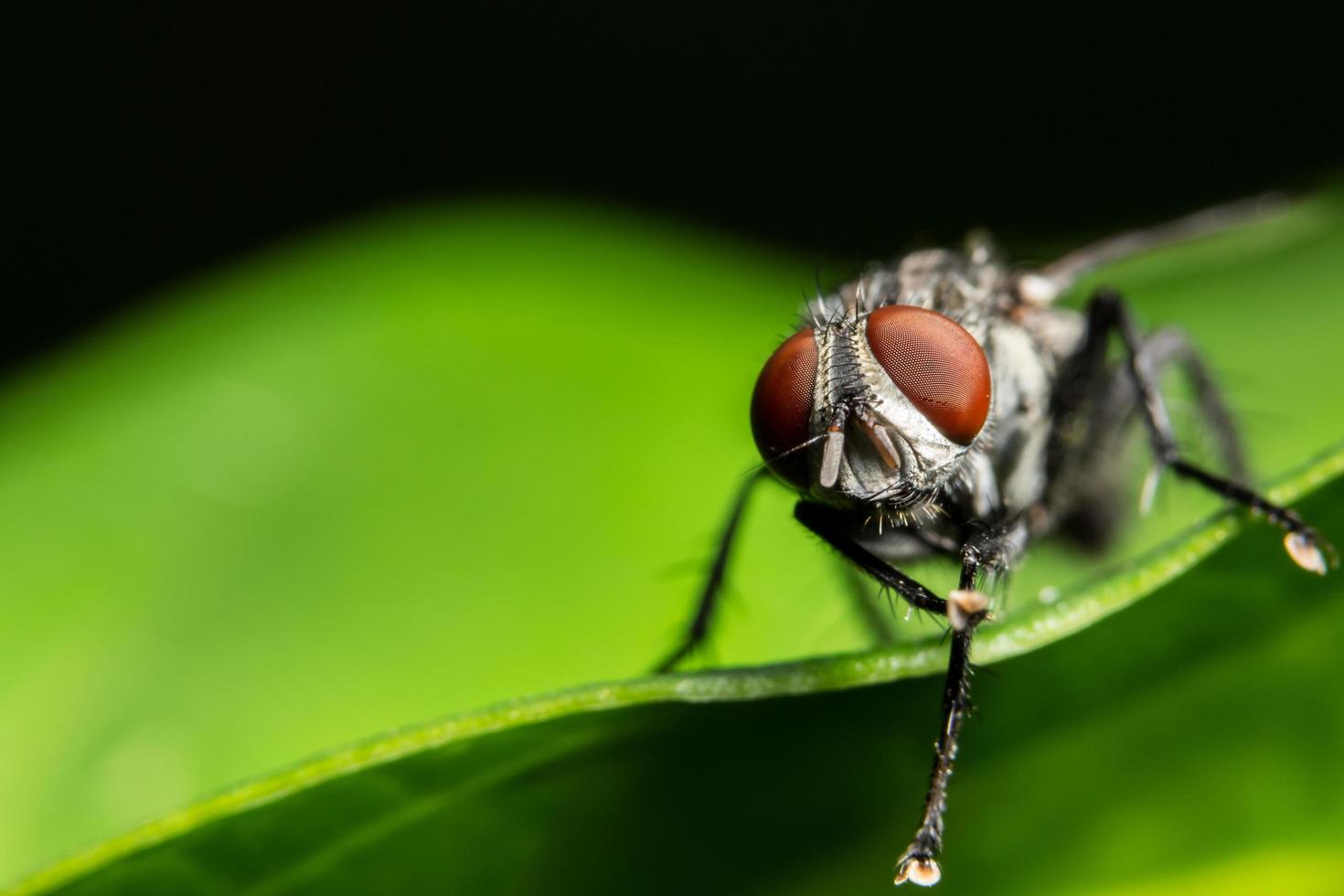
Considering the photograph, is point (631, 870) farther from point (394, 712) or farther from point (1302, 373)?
point (1302, 373)

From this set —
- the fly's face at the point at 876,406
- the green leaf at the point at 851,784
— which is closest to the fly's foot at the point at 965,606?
the green leaf at the point at 851,784

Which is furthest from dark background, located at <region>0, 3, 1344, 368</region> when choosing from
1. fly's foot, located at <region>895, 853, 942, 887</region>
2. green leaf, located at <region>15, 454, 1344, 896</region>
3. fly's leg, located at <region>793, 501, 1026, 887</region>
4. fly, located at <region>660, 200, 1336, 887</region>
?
fly's foot, located at <region>895, 853, 942, 887</region>

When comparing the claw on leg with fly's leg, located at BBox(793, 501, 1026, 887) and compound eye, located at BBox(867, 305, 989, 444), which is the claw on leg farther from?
compound eye, located at BBox(867, 305, 989, 444)

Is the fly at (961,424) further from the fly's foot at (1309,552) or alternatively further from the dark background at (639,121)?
the dark background at (639,121)

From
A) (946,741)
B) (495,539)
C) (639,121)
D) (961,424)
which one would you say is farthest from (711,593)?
(639,121)

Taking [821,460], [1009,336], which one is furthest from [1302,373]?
[821,460]

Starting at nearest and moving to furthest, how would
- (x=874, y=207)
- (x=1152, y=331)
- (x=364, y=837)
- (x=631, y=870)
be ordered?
(x=364, y=837) → (x=631, y=870) → (x=1152, y=331) → (x=874, y=207)

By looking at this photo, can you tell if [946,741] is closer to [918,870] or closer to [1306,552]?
[918,870]
